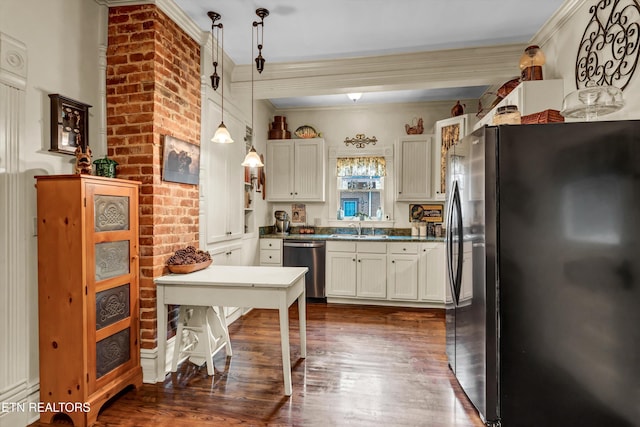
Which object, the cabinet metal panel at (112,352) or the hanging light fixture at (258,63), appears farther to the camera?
the hanging light fixture at (258,63)

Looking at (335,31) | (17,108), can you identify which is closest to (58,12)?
(17,108)

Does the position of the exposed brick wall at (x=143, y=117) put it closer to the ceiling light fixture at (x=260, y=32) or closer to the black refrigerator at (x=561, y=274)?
the ceiling light fixture at (x=260, y=32)

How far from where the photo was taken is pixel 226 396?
2.25 meters

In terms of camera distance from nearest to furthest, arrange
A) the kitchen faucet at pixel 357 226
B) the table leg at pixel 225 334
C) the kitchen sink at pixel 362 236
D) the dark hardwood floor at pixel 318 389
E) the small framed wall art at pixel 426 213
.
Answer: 1. the dark hardwood floor at pixel 318 389
2. the table leg at pixel 225 334
3. the kitchen sink at pixel 362 236
4. the small framed wall art at pixel 426 213
5. the kitchen faucet at pixel 357 226

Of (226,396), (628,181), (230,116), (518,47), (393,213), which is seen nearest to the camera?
(628,181)

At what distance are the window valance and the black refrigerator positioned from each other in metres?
3.07

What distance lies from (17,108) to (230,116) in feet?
6.50

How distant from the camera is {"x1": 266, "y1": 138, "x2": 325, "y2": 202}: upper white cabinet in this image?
4844 millimetres

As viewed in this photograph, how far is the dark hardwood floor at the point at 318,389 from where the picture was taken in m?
2.02

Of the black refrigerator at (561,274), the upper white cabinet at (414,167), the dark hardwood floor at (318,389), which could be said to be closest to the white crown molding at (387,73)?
the upper white cabinet at (414,167)

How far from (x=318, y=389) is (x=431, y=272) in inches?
94.8

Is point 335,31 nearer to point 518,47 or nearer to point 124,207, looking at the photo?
point 518,47

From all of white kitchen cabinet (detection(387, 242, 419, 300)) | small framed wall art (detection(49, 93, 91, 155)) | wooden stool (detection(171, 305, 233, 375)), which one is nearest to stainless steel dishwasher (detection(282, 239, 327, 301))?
white kitchen cabinet (detection(387, 242, 419, 300))

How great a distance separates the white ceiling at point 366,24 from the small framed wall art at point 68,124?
3.77 feet
